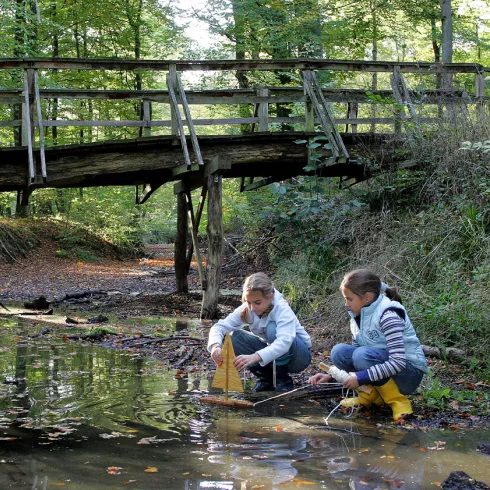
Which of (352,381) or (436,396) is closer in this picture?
(352,381)

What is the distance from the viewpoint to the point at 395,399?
462 centimetres

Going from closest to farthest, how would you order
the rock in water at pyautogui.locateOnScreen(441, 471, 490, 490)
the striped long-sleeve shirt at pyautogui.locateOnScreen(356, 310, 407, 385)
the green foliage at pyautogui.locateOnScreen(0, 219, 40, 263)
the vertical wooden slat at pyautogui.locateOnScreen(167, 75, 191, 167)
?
the rock in water at pyautogui.locateOnScreen(441, 471, 490, 490), the striped long-sleeve shirt at pyautogui.locateOnScreen(356, 310, 407, 385), the vertical wooden slat at pyautogui.locateOnScreen(167, 75, 191, 167), the green foliage at pyautogui.locateOnScreen(0, 219, 40, 263)

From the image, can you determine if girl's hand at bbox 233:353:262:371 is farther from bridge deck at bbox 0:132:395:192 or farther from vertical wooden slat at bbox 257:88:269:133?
vertical wooden slat at bbox 257:88:269:133

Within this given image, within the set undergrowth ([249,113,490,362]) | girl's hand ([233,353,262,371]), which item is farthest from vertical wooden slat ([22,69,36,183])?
girl's hand ([233,353,262,371])

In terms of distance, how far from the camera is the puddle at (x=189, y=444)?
128 inches

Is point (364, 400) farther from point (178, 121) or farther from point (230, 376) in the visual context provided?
point (178, 121)

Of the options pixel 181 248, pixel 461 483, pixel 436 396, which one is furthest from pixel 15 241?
pixel 461 483

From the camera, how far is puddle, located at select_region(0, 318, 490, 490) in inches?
128

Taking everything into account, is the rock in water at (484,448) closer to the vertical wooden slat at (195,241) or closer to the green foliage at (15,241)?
the vertical wooden slat at (195,241)

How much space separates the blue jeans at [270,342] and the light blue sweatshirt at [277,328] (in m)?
0.05

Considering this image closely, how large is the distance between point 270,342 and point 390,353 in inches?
44.8

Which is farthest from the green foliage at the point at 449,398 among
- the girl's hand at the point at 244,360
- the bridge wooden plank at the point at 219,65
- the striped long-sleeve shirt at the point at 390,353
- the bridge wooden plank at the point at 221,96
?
the bridge wooden plank at the point at 219,65

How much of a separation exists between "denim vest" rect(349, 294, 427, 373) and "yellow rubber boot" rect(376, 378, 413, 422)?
23cm

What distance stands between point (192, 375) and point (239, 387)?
1363 millimetres
